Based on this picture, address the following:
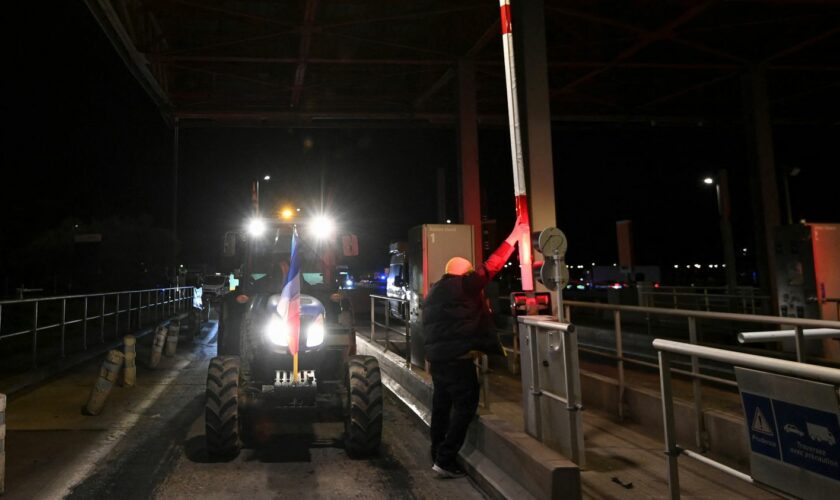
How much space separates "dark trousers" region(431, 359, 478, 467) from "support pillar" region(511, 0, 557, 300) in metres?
3.54

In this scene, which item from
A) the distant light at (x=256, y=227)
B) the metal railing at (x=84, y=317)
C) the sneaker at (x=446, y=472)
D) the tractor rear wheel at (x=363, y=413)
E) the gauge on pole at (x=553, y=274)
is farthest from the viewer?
the metal railing at (x=84, y=317)

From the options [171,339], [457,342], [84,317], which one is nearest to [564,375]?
[457,342]

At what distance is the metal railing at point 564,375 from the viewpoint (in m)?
4.68

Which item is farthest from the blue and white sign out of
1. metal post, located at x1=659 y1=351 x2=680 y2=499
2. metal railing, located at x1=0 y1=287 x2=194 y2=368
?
metal railing, located at x1=0 y1=287 x2=194 y2=368

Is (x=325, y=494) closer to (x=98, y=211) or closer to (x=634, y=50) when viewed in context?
(x=634, y=50)

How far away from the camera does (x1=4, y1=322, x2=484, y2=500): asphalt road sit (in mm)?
5145

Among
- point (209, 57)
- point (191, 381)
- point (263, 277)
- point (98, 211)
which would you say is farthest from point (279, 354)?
point (98, 211)

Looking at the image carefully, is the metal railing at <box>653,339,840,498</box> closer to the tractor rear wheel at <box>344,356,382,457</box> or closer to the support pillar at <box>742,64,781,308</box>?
the tractor rear wheel at <box>344,356,382,457</box>

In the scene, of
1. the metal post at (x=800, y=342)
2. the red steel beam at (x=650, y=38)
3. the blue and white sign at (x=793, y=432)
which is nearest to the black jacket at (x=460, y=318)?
the metal post at (x=800, y=342)

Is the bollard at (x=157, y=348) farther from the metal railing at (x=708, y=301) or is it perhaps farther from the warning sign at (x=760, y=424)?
the metal railing at (x=708, y=301)

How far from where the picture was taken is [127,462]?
19.4 feet

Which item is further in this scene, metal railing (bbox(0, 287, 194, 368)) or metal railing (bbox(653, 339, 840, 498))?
metal railing (bbox(0, 287, 194, 368))

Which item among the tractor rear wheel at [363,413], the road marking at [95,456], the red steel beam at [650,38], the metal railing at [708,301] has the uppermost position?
the red steel beam at [650,38]

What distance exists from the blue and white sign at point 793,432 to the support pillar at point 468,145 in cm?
1419
